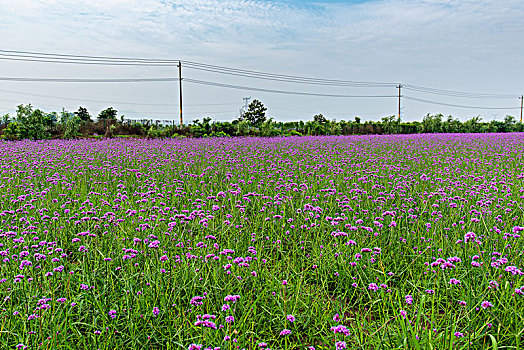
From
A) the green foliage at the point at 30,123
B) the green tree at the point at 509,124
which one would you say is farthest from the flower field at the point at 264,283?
the green tree at the point at 509,124

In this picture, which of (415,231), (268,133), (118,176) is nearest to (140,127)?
(268,133)

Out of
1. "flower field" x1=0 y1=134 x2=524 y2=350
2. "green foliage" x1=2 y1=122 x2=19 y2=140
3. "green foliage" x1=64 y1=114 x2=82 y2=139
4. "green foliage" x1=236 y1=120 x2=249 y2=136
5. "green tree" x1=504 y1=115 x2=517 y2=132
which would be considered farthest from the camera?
"green tree" x1=504 y1=115 x2=517 y2=132

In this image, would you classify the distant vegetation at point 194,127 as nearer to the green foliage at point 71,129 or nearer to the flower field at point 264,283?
the green foliage at point 71,129

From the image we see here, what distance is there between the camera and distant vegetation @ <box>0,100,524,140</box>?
76.1 feet

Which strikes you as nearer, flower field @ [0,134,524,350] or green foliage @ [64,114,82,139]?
flower field @ [0,134,524,350]

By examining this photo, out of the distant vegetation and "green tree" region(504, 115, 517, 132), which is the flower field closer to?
the distant vegetation

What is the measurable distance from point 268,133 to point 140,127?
10703mm

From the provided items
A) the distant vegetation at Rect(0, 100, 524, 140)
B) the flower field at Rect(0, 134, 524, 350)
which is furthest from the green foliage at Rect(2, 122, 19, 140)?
the flower field at Rect(0, 134, 524, 350)

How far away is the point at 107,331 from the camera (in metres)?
2.26

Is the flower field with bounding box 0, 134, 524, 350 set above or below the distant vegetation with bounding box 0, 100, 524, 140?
below

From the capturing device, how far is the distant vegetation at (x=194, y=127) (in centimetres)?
2320

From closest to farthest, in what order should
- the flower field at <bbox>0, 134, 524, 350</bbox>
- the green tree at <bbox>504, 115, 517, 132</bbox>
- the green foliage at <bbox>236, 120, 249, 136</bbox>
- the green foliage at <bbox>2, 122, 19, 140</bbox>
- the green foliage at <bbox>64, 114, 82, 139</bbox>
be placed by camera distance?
the flower field at <bbox>0, 134, 524, 350</bbox> < the green foliage at <bbox>2, 122, 19, 140</bbox> < the green foliage at <bbox>64, 114, 82, 139</bbox> < the green foliage at <bbox>236, 120, 249, 136</bbox> < the green tree at <bbox>504, 115, 517, 132</bbox>

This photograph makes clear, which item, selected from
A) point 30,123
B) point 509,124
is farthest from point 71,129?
point 509,124

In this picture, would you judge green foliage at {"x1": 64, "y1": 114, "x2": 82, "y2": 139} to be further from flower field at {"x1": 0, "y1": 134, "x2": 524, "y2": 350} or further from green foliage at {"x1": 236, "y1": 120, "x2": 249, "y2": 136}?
flower field at {"x1": 0, "y1": 134, "x2": 524, "y2": 350}
